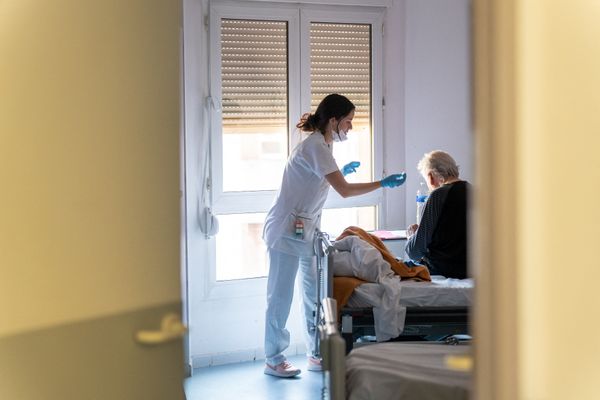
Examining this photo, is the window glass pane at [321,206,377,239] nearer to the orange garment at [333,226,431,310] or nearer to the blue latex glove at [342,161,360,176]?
the blue latex glove at [342,161,360,176]

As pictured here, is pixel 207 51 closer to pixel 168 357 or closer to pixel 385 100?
pixel 385 100

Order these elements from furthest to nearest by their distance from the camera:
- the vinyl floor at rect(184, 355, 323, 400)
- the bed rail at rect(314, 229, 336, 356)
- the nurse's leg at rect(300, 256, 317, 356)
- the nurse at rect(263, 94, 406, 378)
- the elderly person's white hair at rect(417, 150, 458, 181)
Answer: the nurse's leg at rect(300, 256, 317, 356) → the nurse at rect(263, 94, 406, 378) → the vinyl floor at rect(184, 355, 323, 400) → the elderly person's white hair at rect(417, 150, 458, 181) → the bed rail at rect(314, 229, 336, 356)

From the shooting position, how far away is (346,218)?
4.89 metres

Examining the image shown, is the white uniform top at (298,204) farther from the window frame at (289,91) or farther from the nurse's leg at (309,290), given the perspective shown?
the window frame at (289,91)

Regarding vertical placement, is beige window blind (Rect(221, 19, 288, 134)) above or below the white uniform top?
above

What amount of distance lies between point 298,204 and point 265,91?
76 cm

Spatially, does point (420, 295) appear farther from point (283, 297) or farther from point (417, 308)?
point (283, 297)

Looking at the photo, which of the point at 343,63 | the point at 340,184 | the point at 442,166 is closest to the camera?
the point at 442,166

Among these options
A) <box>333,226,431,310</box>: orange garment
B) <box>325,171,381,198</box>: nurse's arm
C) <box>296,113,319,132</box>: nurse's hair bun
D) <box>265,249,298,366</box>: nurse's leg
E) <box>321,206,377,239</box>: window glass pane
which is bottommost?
<box>265,249,298,366</box>: nurse's leg

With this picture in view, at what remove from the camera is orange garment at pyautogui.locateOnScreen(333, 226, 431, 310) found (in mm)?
3451

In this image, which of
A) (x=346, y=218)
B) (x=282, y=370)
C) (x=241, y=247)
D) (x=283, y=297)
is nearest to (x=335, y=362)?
(x=283, y=297)

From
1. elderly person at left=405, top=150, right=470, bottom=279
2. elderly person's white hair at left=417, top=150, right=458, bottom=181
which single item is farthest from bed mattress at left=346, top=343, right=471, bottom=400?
elderly person's white hair at left=417, top=150, right=458, bottom=181

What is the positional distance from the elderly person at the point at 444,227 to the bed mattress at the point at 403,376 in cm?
136

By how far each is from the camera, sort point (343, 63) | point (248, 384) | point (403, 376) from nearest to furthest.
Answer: point (403, 376) → point (248, 384) → point (343, 63)
